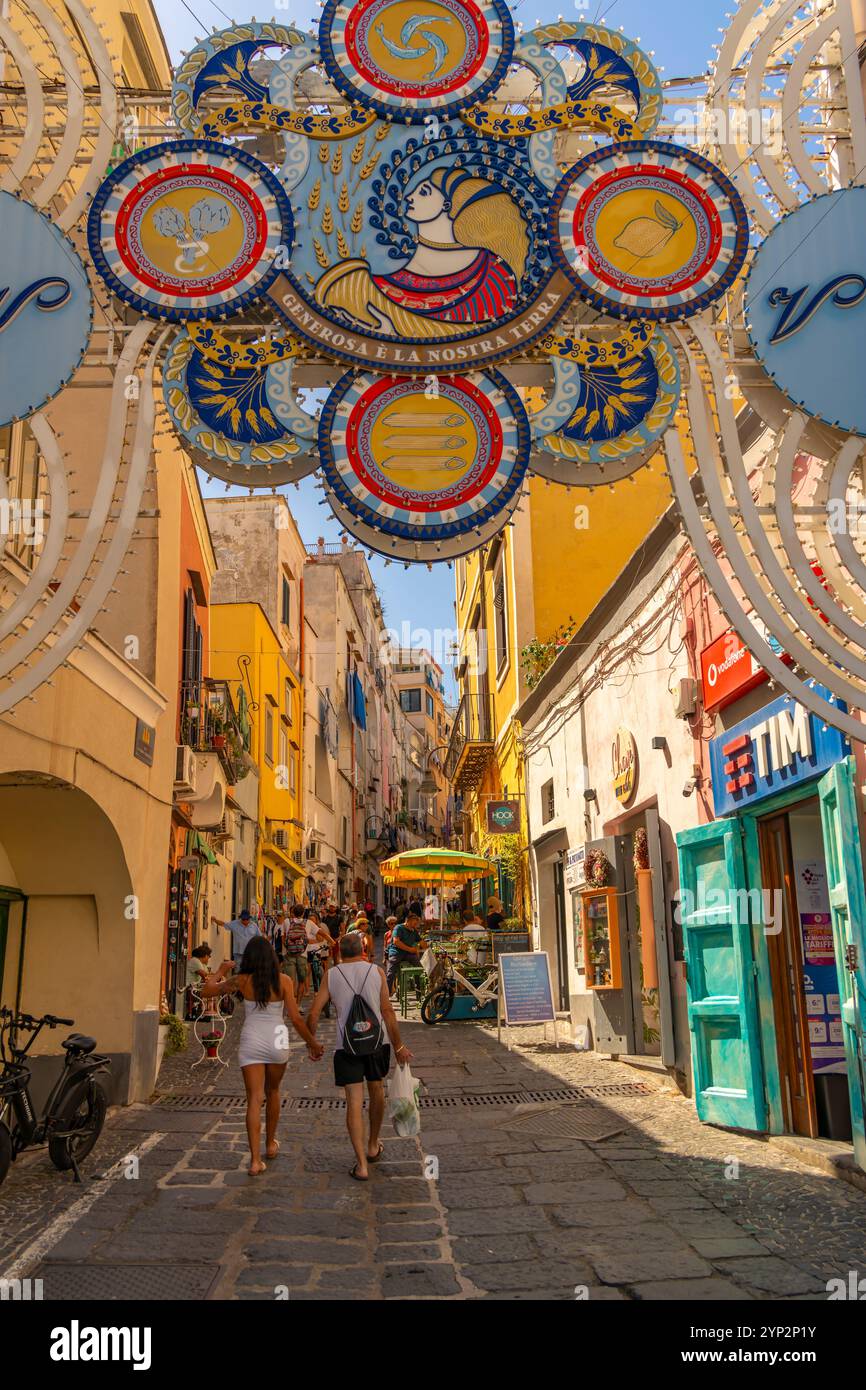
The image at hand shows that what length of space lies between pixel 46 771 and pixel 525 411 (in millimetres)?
4588

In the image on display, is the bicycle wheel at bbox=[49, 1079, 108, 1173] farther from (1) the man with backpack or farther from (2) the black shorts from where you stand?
(2) the black shorts

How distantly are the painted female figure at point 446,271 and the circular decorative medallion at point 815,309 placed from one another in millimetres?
1487

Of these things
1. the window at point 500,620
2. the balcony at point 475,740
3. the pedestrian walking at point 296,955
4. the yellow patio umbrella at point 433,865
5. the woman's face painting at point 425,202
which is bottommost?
the pedestrian walking at point 296,955

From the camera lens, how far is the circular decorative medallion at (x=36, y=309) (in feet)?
21.0

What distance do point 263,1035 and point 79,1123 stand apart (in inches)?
53.9

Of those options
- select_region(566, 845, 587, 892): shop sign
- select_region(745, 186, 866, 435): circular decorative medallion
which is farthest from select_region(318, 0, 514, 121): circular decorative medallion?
select_region(566, 845, 587, 892): shop sign

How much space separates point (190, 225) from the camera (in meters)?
6.88

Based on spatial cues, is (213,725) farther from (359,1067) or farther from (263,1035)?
(359,1067)

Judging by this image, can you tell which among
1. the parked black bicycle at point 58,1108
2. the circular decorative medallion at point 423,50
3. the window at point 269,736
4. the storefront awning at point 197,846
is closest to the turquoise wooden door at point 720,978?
the parked black bicycle at point 58,1108

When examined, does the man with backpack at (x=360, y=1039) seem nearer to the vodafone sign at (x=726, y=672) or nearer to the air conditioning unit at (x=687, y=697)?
the vodafone sign at (x=726, y=672)

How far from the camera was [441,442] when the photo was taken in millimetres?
6848

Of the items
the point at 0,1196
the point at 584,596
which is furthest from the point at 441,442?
the point at 584,596

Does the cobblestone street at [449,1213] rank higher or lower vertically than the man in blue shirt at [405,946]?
lower

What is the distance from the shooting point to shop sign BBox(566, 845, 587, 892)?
13.6 meters
